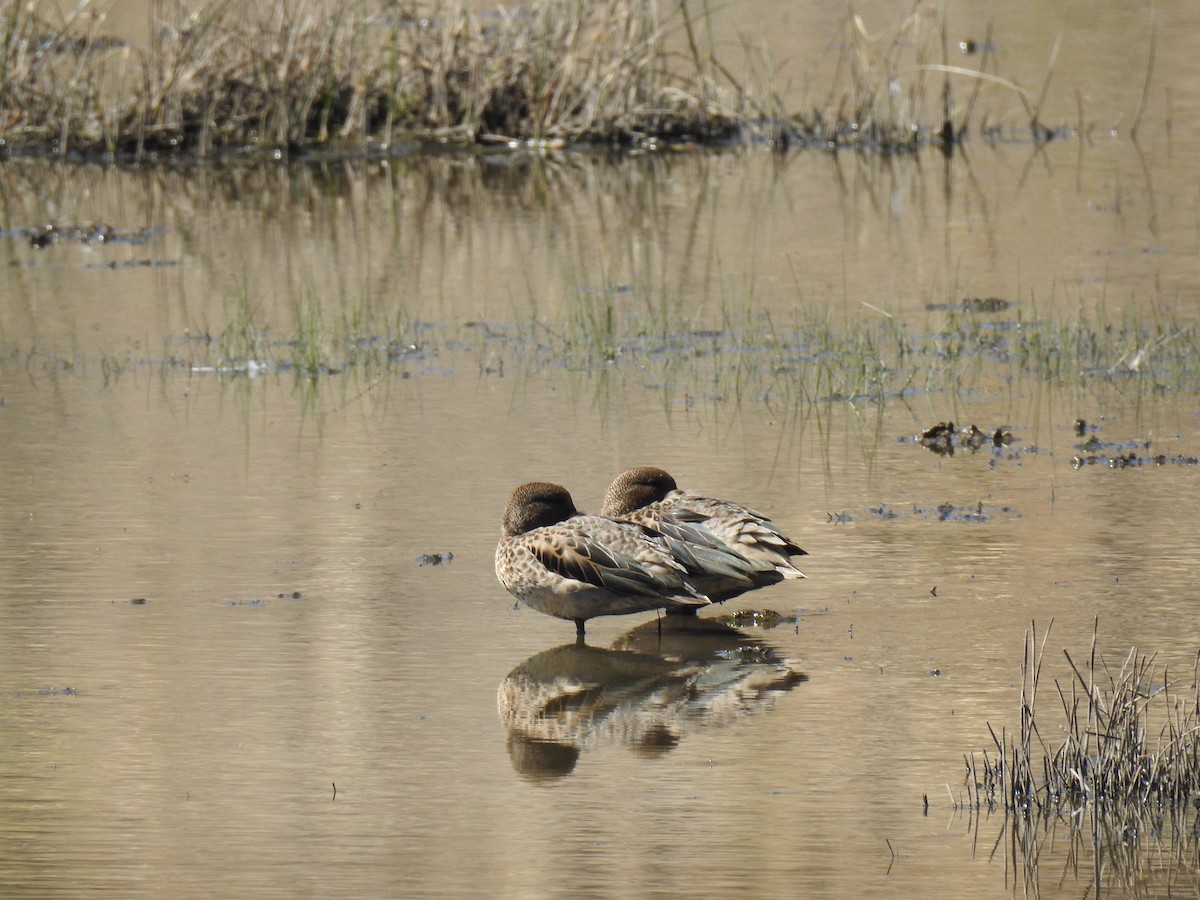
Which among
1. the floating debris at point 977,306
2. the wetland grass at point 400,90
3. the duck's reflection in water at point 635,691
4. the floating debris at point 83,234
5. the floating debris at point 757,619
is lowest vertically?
the duck's reflection in water at point 635,691

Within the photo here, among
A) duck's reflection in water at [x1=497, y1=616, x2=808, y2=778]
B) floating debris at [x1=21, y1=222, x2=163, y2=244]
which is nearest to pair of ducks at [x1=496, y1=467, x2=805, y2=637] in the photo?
duck's reflection in water at [x1=497, y1=616, x2=808, y2=778]

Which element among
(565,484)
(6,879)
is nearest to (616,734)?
(6,879)

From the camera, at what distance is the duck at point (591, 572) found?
6.88 m

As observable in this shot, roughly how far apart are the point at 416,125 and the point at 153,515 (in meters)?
12.3

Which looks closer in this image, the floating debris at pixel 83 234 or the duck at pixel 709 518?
the duck at pixel 709 518

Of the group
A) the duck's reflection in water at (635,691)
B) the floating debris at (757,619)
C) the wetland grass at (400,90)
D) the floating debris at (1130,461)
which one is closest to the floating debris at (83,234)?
the wetland grass at (400,90)

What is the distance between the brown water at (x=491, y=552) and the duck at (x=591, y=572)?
163 millimetres

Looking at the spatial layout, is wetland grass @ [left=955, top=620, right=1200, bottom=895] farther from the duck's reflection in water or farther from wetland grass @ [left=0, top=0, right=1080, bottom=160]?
wetland grass @ [left=0, top=0, right=1080, bottom=160]

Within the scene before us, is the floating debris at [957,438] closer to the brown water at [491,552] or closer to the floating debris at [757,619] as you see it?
the brown water at [491,552]

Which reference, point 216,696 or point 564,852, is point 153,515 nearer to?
point 216,696

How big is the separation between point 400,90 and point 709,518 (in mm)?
13417

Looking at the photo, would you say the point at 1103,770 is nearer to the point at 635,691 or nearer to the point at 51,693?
the point at 635,691

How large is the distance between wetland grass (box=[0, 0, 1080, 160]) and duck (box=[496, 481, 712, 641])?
12.1 metres

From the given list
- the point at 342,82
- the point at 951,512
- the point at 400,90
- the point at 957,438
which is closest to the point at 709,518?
the point at 951,512
